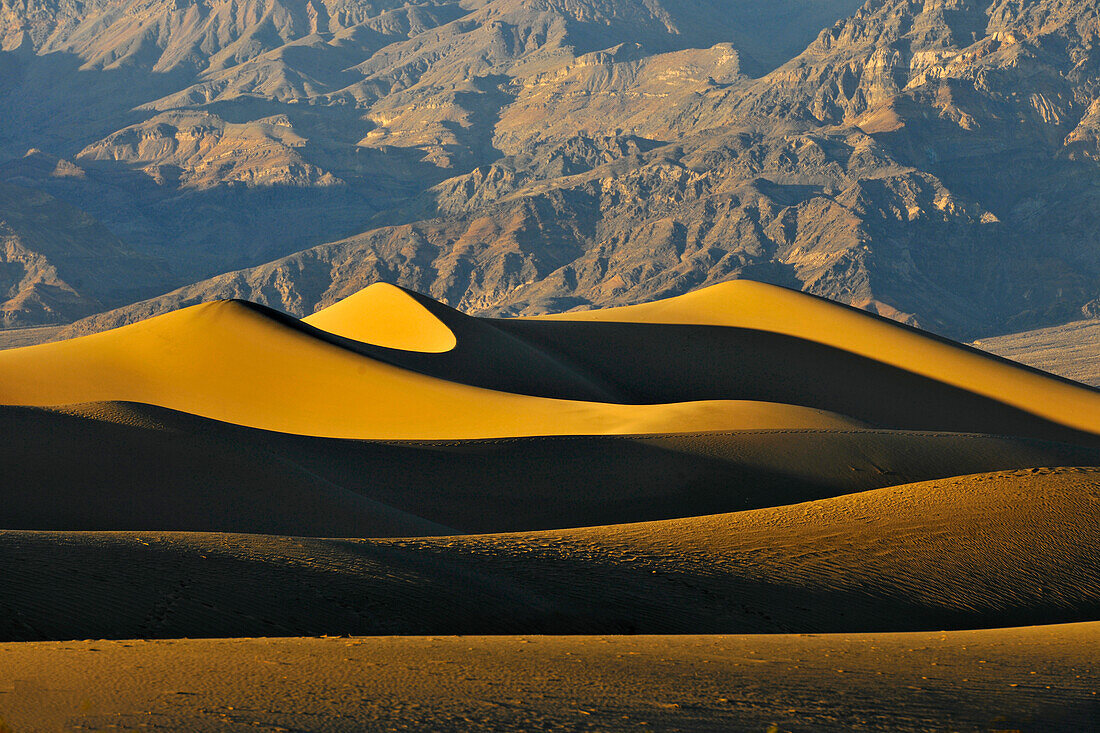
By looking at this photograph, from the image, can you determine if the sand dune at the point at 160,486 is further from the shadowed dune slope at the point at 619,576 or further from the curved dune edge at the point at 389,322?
the curved dune edge at the point at 389,322

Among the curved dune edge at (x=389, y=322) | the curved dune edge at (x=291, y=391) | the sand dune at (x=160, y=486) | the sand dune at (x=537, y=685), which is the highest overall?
the curved dune edge at (x=389, y=322)

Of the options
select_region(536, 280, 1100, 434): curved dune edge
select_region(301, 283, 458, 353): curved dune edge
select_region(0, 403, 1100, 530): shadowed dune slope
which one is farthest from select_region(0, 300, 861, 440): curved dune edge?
select_region(536, 280, 1100, 434): curved dune edge

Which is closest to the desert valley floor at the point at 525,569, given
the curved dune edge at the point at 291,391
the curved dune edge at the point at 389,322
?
the curved dune edge at the point at 291,391

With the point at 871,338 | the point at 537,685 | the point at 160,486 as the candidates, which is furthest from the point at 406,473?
the point at 871,338

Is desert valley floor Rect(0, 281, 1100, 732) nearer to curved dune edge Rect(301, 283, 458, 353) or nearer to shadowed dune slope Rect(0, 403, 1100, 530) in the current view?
shadowed dune slope Rect(0, 403, 1100, 530)

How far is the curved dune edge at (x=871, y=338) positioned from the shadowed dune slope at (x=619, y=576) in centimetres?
3043

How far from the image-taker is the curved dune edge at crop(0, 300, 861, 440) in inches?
1277

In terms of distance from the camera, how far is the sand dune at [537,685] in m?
7.80

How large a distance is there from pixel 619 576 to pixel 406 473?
31.8 feet

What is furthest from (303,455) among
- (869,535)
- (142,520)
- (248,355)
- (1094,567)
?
(248,355)

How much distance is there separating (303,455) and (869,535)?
434 inches

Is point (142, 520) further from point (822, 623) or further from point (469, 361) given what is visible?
point (469, 361)

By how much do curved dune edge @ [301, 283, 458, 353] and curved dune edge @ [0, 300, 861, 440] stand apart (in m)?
6.78

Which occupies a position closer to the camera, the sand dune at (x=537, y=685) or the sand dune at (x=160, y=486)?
the sand dune at (x=537, y=685)
